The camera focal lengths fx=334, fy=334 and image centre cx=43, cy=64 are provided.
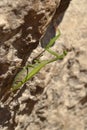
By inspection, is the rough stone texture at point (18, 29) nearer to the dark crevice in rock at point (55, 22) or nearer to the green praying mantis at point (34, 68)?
the green praying mantis at point (34, 68)

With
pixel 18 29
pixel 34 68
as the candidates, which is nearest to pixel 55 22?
pixel 34 68

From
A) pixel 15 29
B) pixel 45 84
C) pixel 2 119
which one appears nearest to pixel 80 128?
pixel 45 84

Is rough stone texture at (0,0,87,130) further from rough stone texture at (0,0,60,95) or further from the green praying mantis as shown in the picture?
rough stone texture at (0,0,60,95)

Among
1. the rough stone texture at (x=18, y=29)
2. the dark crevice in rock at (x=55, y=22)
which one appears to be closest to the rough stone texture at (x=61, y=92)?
the dark crevice in rock at (x=55, y=22)

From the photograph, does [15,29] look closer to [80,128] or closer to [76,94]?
[76,94]

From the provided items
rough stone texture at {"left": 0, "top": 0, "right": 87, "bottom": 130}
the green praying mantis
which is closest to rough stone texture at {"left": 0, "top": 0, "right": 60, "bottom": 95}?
the green praying mantis

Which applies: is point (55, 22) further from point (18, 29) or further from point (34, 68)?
point (18, 29)
